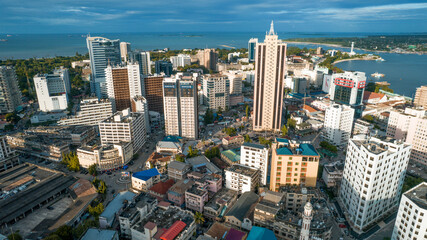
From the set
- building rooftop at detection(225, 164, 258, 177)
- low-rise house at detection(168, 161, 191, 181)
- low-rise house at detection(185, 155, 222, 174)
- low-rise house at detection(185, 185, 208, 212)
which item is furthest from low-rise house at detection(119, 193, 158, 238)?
building rooftop at detection(225, 164, 258, 177)

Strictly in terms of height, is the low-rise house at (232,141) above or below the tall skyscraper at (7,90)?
below

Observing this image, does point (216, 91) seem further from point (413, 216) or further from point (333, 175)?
point (413, 216)

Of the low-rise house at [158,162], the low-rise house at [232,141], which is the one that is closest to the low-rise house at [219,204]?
the low-rise house at [158,162]

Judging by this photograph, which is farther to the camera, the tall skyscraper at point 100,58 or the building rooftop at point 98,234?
the tall skyscraper at point 100,58

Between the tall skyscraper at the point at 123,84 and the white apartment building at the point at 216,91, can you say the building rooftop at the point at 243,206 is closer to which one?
the tall skyscraper at the point at 123,84

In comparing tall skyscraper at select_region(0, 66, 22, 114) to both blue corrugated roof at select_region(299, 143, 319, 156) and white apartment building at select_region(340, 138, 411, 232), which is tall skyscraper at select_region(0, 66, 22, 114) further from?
white apartment building at select_region(340, 138, 411, 232)

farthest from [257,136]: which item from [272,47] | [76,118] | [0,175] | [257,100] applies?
[0,175]
